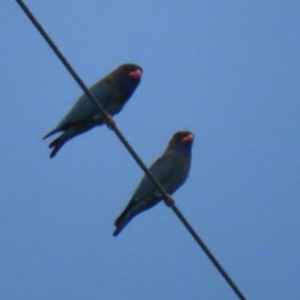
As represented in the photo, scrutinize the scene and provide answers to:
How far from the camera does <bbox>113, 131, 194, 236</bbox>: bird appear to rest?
7637 mm

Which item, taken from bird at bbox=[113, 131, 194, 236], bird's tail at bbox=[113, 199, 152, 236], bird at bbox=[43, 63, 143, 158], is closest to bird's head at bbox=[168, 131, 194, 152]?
bird at bbox=[113, 131, 194, 236]

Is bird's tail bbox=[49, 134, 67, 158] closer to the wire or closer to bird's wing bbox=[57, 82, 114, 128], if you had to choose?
bird's wing bbox=[57, 82, 114, 128]

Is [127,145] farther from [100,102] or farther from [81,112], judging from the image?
[100,102]

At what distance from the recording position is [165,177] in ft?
27.2

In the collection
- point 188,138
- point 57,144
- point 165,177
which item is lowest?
point 165,177

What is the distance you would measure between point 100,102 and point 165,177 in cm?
83

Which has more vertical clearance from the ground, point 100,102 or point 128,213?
point 100,102

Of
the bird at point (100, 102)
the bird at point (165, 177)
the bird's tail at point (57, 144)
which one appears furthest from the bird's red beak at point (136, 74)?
the bird's tail at point (57, 144)

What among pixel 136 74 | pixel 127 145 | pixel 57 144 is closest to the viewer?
pixel 127 145

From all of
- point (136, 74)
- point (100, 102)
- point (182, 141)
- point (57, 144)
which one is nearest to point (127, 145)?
point (57, 144)

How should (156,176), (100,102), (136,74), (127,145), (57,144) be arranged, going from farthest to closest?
(136,74)
(156,176)
(100,102)
(57,144)
(127,145)

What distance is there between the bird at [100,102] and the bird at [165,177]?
0.62 metres

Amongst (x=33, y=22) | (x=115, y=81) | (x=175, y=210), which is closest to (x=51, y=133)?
(x=115, y=81)

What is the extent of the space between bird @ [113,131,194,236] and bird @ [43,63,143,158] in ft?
2.03
